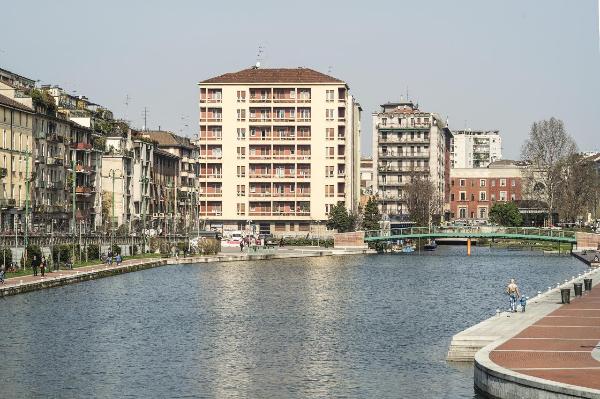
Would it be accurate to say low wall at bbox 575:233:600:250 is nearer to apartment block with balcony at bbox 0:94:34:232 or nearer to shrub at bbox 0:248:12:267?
apartment block with balcony at bbox 0:94:34:232

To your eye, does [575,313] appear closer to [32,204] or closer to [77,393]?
[77,393]

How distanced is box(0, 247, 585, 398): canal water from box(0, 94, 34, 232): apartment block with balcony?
22.9 meters

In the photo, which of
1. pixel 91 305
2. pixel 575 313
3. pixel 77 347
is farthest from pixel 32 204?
pixel 575 313

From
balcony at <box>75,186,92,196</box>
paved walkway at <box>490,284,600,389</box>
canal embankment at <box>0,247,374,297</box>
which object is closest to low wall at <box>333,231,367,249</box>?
canal embankment at <box>0,247,374,297</box>

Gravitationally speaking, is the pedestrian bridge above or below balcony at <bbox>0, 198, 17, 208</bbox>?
below

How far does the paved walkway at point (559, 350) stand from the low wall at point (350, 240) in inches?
4883

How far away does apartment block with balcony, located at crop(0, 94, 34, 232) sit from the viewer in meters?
137

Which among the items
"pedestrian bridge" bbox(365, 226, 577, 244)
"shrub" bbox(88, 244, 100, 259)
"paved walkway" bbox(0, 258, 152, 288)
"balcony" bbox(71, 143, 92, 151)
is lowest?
"paved walkway" bbox(0, 258, 152, 288)

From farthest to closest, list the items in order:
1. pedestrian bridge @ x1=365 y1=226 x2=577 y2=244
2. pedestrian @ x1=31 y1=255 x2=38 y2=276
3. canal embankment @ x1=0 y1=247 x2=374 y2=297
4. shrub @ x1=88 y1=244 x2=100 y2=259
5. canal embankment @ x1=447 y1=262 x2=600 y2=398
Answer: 1. pedestrian bridge @ x1=365 y1=226 x2=577 y2=244
2. shrub @ x1=88 y1=244 x2=100 y2=259
3. pedestrian @ x1=31 y1=255 x2=38 y2=276
4. canal embankment @ x1=0 y1=247 x2=374 y2=297
5. canal embankment @ x1=447 y1=262 x2=600 y2=398

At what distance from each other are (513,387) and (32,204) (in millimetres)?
115915

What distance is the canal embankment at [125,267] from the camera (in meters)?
92.9

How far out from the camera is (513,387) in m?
38.7

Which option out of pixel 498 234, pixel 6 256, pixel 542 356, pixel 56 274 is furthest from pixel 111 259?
pixel 542 356

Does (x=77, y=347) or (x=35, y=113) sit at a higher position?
(x=35, y=113)
